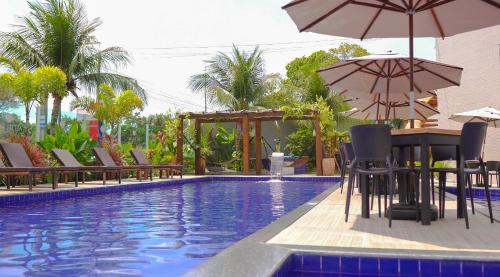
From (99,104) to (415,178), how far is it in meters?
15.4

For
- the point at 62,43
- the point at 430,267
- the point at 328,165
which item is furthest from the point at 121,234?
the point at 62,43

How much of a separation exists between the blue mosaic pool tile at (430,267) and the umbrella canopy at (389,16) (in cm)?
306

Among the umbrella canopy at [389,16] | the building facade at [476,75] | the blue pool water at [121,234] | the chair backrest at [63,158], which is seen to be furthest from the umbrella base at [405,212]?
the building facade at [476,75]

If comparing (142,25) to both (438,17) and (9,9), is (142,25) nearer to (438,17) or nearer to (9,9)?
(9,9)

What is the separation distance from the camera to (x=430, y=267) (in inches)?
116

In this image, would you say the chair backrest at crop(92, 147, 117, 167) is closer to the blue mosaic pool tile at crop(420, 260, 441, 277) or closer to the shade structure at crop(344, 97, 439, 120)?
the shade structure at crop(344, 97, 439, 120)

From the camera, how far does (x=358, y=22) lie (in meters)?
5.98

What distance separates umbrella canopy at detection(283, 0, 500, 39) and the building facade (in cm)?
1072

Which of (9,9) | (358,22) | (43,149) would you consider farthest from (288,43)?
(358,22)

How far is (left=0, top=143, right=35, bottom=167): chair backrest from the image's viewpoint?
9.44 meters

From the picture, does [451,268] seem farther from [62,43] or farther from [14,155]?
[62,43]

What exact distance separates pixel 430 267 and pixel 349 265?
48 centimetres

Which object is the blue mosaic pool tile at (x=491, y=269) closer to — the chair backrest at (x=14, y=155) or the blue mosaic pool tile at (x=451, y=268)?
the blue mosaic pool tile at (x=451, y=268)

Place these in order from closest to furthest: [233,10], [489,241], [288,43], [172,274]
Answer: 1. [172,274]
2. [489,241]
3. [233,10]
4. [288,43]
